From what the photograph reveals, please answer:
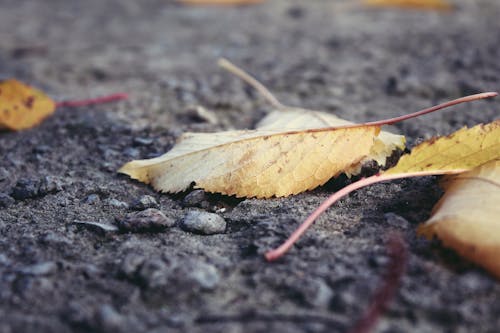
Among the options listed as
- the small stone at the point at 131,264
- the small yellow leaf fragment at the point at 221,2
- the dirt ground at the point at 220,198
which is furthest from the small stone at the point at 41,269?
the small yellow leaf fragment at the point at 221,2

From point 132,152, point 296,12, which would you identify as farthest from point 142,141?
point 296,12

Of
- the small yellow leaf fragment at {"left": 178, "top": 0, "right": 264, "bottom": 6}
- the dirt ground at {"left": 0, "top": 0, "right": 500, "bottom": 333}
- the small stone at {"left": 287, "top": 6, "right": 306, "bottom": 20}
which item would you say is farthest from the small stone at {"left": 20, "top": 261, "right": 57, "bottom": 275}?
the small yellow leaf fragment at {"left": 178, "top": 0, "right": 264, "bottom": 6}

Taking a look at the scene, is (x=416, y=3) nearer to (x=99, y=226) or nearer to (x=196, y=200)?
(x=196, y=200)

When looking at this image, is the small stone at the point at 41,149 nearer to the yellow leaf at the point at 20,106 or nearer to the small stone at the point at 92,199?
the yellow leaf at the point at 20,106

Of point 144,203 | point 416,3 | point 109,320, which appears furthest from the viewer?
point 416,3

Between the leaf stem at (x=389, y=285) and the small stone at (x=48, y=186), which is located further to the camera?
the small stone at (x=48, y=186)

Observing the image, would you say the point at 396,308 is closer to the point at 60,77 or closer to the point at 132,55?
the point at 60,77

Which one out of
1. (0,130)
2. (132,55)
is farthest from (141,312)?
(132,55)
